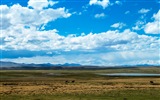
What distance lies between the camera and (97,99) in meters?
43.4

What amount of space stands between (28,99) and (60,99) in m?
4.88

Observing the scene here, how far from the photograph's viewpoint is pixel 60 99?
4328 centimetres

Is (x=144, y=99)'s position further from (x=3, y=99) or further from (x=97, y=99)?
(x=3, y=99)

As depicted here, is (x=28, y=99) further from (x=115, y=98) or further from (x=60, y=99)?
(x=115, y=98)

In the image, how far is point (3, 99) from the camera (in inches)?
1702

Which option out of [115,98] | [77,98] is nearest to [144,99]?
[115,98]

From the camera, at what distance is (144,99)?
43312 mm

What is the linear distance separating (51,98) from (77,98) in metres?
4.09

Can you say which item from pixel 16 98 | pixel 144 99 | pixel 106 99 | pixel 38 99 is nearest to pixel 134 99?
pixel 144 99

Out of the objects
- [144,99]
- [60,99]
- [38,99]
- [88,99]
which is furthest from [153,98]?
[38,99]

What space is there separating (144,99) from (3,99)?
70.5ft

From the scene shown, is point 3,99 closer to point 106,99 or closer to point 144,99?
point 106,99

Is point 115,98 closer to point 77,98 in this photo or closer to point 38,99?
point 77,98

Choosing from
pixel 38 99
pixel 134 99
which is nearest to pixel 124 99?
pixel 134 99
